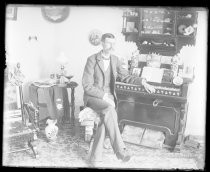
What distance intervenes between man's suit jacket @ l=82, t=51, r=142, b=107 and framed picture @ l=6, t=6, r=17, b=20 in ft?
3.20

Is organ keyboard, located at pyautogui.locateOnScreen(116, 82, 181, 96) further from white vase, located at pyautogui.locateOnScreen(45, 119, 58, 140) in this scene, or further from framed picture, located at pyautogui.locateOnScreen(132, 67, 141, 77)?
white vase, located at pyautogui.locateOnScreen(45, 119, 58, 140)

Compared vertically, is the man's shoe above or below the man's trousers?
below

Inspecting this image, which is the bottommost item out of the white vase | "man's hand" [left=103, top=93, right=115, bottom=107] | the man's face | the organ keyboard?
the white vase

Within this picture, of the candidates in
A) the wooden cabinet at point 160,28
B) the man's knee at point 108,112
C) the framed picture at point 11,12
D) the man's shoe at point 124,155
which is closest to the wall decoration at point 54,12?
the framed picture at point 11,12

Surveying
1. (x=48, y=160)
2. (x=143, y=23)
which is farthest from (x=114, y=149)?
(x=143, y=23)

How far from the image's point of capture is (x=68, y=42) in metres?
4.32

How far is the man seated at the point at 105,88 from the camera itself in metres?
4.30

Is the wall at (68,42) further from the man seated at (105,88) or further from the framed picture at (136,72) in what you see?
the framed picture at (136,72)

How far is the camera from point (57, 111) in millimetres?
4410

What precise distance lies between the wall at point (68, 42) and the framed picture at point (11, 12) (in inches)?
1.8

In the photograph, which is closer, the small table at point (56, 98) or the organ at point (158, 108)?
the organ at point (158, 108)

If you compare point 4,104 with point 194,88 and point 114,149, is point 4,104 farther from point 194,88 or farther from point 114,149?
point 194,88

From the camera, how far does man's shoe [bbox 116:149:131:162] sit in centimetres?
432

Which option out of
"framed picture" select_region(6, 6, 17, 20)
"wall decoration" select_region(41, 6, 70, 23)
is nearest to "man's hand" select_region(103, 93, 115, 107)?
"wall decoration" select_region(41, 6, 70, 23)
